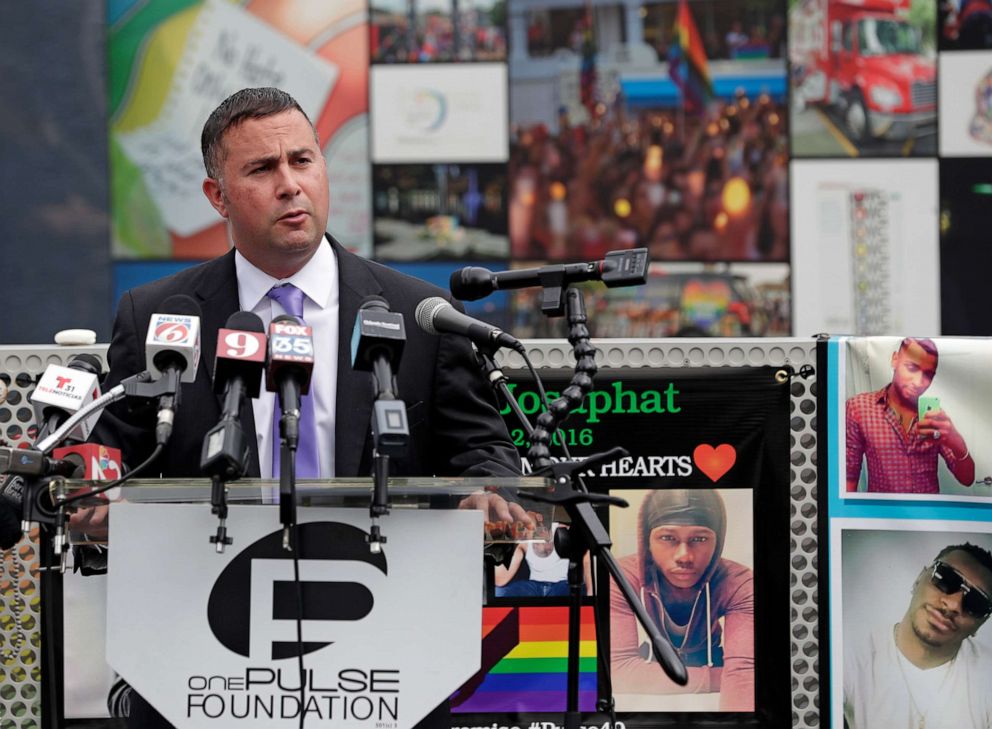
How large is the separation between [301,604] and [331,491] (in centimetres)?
22

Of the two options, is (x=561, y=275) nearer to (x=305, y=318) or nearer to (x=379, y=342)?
(x=379, y=342)

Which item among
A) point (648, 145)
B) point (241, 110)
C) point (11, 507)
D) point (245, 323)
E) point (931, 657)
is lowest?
point (931, 657)

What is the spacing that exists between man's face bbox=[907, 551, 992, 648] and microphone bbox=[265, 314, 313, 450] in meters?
2.14

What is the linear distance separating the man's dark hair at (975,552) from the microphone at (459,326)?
1635 mm

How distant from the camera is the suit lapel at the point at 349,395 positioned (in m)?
3.14

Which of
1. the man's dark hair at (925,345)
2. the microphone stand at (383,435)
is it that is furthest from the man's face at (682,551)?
the microphone stand at (383,435)

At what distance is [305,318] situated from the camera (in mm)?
3340

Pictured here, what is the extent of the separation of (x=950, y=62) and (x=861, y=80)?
0.52 m

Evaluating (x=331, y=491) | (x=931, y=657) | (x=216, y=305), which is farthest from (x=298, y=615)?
(x=931, y=657)

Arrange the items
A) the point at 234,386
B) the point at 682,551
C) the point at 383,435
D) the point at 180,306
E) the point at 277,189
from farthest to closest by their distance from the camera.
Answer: the point at 682,551 → the point at 277,189 → the point at 180,306 → the point at 234,386 → the point at 383,435

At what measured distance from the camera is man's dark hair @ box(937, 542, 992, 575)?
373 cm

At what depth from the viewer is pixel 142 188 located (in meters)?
7.53

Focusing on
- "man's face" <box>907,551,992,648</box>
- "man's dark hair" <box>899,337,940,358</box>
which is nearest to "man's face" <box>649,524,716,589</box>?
"man's face" <box>907,551,992,648</box>

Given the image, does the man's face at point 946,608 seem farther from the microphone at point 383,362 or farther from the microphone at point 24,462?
the microphone at point 24,462
